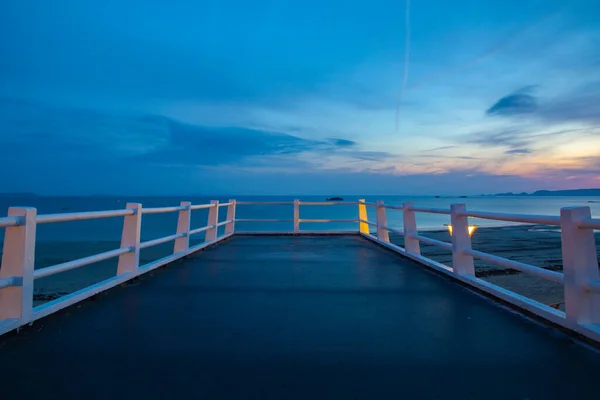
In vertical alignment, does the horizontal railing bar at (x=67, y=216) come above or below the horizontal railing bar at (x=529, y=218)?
above

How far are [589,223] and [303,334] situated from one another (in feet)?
7.51

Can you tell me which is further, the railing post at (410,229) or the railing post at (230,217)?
the railing post at (230,217)

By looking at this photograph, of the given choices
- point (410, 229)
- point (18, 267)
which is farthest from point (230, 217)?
point (18, 267)

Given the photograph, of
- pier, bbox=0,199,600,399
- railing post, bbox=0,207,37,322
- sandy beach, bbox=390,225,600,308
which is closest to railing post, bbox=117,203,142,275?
pier, bbox=0,199,600,399

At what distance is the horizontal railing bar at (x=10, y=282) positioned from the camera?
10.2 ft

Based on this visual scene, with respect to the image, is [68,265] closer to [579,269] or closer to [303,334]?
[303,334]

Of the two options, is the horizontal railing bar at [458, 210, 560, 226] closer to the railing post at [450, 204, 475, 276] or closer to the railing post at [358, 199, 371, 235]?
the railing post at [450, 204, 475, 276]

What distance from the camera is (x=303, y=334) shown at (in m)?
3.12

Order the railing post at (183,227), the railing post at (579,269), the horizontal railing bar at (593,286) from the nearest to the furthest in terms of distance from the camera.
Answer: the horizontal railing bar at (593,286) → the railing post at (579,269) → the railing post at (183,227)

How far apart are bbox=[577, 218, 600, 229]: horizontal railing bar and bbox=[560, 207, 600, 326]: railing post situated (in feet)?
0.16

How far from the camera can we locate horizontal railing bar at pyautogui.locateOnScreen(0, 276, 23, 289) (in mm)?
3096

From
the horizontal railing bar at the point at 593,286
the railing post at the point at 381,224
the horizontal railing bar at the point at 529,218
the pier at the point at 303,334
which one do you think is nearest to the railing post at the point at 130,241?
the pier at the point at 303,334

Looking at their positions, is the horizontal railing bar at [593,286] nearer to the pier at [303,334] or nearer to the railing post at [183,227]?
the pier at [303,334]

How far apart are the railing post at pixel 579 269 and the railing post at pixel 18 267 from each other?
14.1 ft
